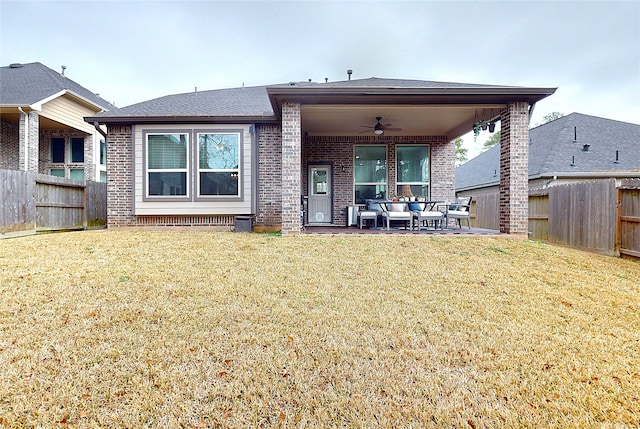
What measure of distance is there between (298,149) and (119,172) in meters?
5.29

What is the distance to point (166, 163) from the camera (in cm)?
859

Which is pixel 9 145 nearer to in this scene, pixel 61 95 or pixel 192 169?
pixel 61 95

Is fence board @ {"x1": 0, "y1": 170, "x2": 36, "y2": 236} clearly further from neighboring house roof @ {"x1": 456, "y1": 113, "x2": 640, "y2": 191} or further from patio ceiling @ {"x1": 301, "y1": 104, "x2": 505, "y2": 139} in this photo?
neighboring house roof @ {"x1": 456, "y1": 113, "x2": 640, "y2": 191}

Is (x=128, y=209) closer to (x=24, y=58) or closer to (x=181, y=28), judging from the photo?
(x=181, y=28)

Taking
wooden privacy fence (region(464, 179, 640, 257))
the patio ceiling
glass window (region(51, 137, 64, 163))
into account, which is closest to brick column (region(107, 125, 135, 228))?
the patio ceiling

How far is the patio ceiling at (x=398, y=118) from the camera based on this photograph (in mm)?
7551

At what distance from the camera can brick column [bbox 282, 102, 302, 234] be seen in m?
7.12

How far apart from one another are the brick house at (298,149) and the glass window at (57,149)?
7.48 metres

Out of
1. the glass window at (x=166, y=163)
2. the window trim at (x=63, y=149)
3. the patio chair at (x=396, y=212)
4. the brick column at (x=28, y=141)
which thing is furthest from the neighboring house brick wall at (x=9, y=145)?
the patio chair at (x=396, y=212)

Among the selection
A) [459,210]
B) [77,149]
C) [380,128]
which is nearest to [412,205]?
[459,210]

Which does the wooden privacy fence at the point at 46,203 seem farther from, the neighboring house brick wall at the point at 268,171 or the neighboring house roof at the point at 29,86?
the neighboring house brick wall at the point at 268,171

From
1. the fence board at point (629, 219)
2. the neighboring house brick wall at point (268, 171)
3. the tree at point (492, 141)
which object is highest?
the tree at point (492, 141)

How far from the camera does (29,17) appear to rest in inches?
539

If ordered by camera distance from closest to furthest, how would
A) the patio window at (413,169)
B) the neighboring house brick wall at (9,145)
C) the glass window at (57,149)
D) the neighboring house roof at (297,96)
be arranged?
the neighboring house roof at (297,96)
the patio window at (413,169)
the neighboring house brick wall at (9,145)
the glass window at (57,149)
